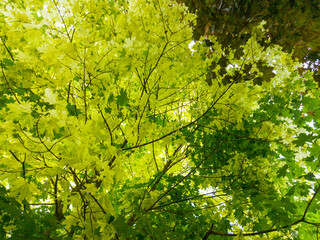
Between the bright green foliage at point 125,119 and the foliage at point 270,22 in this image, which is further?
the foliage at point 270,22

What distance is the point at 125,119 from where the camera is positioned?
204 cm

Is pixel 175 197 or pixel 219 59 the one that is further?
pixel 175 197

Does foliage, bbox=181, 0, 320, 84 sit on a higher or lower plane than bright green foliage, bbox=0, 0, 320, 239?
higher

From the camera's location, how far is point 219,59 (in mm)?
2314

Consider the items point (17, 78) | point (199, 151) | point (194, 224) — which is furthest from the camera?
point (199, 151)

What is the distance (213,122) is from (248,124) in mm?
527

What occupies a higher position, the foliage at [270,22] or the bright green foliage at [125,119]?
the foliage at [270,22]

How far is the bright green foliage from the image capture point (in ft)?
4.64

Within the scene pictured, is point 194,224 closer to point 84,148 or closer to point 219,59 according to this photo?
point 84,148

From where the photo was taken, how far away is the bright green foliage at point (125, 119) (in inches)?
55.7

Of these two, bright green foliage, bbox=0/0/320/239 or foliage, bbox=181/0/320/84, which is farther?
foliage, bbox=181/0/320/84

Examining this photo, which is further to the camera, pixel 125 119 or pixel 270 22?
pixel 270 22

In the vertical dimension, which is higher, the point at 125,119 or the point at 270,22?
the point at 270,22

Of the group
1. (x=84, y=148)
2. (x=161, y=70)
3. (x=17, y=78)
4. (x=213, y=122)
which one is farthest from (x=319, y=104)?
(x=17, y=78)
